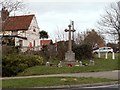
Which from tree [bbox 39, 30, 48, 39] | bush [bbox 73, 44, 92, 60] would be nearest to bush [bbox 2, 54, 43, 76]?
bush [bbox 73, 44, 92, 60]

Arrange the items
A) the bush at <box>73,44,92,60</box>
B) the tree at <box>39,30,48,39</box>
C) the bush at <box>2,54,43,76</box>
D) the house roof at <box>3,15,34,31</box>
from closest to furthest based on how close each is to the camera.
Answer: the bush at <box>2,54,43,76</box> < the bush at <box>73,44,92,60</box> < the house roof at <box>3,15,34,31</box> < the tree at <box>39,30,48,39</box>

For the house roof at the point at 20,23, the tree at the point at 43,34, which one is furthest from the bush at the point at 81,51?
the tree at the point at 43,34

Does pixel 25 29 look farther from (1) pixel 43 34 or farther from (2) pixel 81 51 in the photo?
(2) pixel 81 51

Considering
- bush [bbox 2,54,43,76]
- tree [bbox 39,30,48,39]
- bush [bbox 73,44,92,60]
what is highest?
tree [bbox 39,30,48,39]

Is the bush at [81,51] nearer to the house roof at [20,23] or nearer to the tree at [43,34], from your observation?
the house roof at [20,23]

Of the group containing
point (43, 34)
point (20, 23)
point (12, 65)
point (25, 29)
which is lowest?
point (12, 65)

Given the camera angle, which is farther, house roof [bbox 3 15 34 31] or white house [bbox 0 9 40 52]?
house roof [bbox 3 15 34 31]

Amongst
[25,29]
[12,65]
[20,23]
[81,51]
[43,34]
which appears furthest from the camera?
[43,34]

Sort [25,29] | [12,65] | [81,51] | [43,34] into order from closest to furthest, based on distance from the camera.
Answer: [12,65] → [81,51] → [25,29] → [43,34]

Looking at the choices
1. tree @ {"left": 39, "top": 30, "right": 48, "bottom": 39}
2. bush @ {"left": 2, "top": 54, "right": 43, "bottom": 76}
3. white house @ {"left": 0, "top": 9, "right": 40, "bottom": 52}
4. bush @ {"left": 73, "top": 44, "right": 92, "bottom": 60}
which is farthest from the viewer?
tree @ {"left": 39, "top": 30, "right": 48, "bottom": 39}

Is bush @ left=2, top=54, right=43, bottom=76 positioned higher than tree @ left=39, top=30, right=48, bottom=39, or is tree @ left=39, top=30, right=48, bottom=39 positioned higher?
tree @ left=39, top=30, right=48, bottom=39

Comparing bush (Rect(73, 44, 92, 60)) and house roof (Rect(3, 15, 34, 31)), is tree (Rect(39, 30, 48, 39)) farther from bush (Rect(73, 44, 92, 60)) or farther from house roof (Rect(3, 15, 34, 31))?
bush (Rect(73, 44, 92, 60))

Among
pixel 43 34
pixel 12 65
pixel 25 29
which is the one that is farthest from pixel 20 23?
pixel 12 65

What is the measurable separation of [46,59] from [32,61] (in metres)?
7.23
